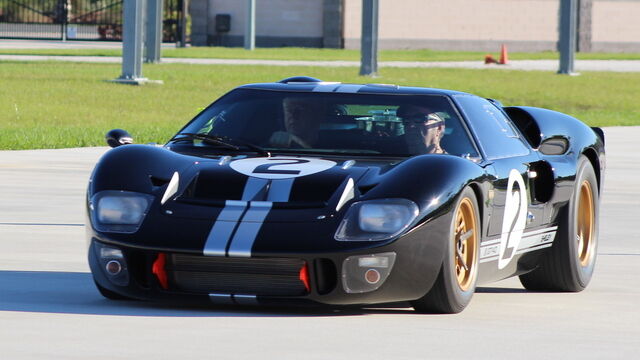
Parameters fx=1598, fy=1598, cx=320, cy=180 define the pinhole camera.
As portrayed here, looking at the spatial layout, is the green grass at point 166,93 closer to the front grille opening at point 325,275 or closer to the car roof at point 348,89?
the car roof at point 348,89

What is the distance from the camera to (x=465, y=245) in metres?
7.55

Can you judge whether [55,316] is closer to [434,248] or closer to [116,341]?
[116,341]

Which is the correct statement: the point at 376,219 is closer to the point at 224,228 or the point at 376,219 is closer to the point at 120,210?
the point at 224,228

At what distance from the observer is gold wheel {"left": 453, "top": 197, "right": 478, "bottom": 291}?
293 inches

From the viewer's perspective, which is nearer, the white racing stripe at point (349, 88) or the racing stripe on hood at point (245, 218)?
the racing stripe on hood at point (245, 218)

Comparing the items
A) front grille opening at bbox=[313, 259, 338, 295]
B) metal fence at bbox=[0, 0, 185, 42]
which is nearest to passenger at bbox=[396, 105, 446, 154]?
front grille opening at bbox=[313, 259, 338, 295]

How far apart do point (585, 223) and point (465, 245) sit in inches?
70.8

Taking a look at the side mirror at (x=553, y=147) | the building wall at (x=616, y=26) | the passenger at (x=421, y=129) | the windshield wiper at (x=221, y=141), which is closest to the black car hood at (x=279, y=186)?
the windshield wiper at (x=221, y=141)

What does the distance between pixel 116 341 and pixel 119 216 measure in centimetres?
93

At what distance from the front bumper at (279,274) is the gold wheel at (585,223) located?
2.10 meters

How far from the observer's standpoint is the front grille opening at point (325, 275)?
6957 millimetres

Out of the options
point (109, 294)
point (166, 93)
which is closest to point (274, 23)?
point (166, 93)

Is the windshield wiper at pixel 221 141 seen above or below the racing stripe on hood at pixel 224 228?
above

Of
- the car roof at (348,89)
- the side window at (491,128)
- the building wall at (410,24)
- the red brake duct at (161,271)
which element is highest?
the building wall at (410,24)
